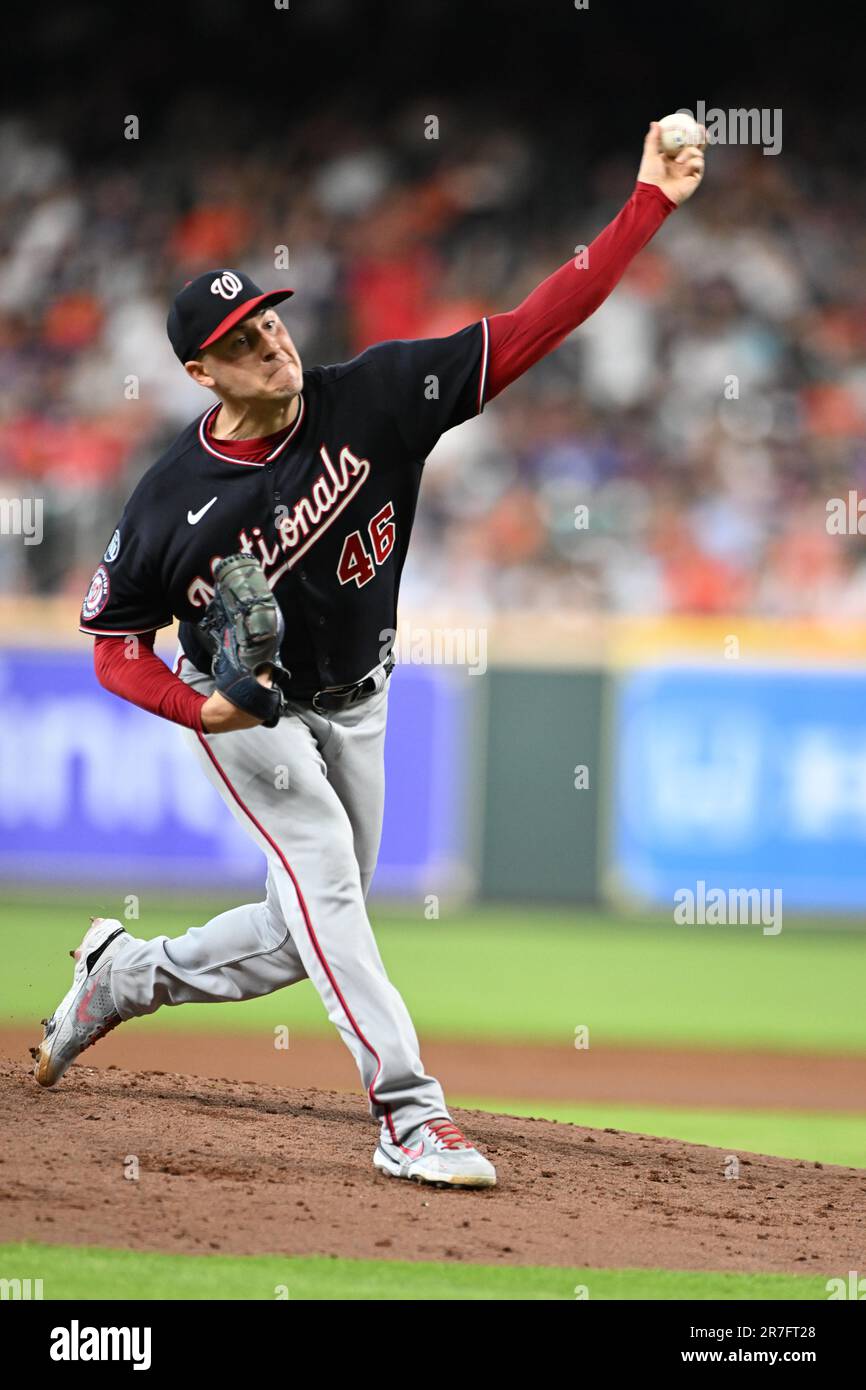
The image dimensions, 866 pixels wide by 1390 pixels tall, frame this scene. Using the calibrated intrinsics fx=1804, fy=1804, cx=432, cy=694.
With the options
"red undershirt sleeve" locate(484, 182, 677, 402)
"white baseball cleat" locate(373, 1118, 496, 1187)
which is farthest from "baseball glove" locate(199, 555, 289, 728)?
"white baseball cleat" locate(373, 1118, 496, 1187)

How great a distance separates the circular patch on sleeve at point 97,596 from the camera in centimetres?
442

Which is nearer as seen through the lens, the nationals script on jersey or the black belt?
the nationals script on jersey

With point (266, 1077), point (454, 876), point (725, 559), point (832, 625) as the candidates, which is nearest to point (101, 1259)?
point (266, 1077)

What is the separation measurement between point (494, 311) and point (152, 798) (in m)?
5.35

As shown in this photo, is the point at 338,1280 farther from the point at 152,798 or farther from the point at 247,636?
the point at 152,798

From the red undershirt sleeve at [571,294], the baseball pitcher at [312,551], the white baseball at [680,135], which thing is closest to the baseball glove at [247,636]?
the baseball pitcher at [312,551]

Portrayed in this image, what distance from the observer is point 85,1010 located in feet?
16.6

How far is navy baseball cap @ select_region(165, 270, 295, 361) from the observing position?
4.25 metres

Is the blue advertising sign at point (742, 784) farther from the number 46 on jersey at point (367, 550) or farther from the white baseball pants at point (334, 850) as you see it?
the number 46 on jersey at point (367, 550)

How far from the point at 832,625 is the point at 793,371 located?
281cm

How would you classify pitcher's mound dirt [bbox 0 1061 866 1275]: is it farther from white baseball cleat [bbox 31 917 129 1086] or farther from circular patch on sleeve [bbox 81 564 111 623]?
circular patch on sleeve [bbox 81 564 111 623]

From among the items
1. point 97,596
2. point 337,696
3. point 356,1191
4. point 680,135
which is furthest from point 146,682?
point 680,135

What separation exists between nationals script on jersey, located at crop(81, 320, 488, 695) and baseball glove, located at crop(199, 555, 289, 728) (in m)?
0.19

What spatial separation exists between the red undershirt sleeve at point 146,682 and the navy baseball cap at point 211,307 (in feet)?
2.37
